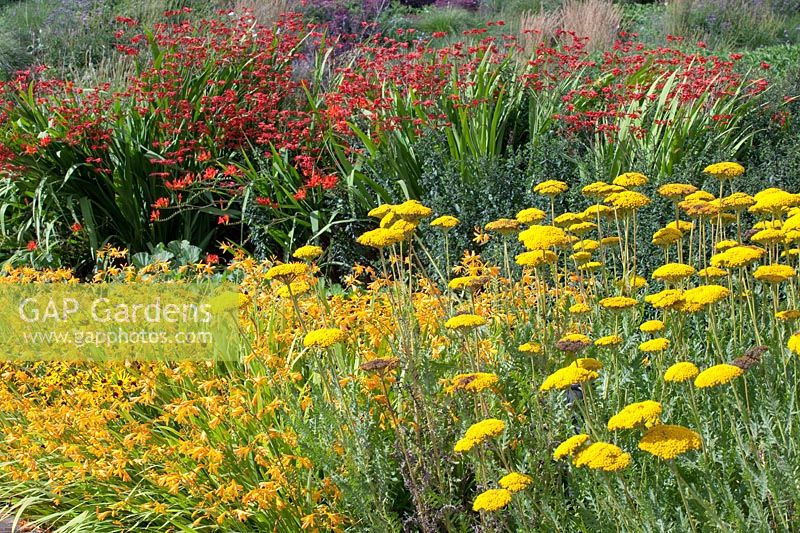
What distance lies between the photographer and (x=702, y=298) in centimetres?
248

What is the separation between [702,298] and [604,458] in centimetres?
71

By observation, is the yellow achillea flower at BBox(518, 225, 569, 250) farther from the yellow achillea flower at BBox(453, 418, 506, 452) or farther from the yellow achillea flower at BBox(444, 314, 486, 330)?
the yellow achillea flower at BBox(453, 418, 506, 452)

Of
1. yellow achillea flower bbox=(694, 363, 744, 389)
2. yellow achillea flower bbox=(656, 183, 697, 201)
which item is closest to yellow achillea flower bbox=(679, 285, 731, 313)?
yellow achillea flower bbox=(694, 363, 744, 389)

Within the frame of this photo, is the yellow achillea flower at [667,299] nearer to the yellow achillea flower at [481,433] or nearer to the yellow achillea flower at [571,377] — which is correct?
the yellow achillea flower at [571,377]

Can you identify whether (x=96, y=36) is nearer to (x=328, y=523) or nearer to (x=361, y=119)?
(x=361, y=119)

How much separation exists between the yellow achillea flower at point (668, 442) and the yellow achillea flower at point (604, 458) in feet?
0.16

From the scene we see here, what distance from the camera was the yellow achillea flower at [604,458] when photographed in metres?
1.92

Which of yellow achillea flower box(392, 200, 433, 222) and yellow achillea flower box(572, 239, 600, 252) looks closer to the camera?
yellow achillea flower box(392, 200, 433, 222)

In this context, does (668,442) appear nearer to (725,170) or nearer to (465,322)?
(465,322)

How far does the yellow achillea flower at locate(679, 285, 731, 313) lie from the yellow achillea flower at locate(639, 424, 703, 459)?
0.57m

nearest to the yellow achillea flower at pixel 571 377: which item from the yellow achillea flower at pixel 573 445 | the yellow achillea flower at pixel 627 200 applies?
the yellow achillea flower at pixel 573 445

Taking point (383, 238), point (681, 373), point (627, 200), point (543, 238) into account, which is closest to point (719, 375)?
point (681, 373)

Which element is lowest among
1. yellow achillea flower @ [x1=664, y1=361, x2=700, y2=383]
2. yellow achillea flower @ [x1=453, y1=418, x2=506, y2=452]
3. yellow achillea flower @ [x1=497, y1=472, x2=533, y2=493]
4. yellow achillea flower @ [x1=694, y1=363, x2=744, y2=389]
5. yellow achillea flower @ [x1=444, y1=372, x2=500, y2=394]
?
yellow achillea flower @ [x1=497, y1=472, x2=533, y2=493]

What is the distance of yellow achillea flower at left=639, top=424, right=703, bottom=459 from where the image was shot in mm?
1919
